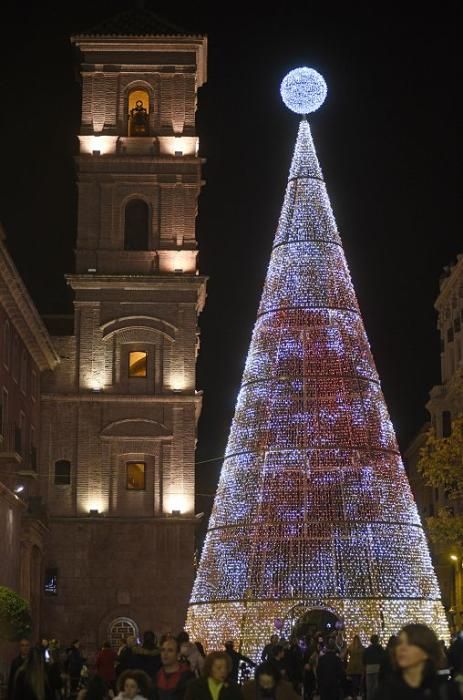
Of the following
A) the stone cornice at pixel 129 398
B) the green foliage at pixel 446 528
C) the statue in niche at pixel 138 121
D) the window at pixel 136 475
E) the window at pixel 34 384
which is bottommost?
the green foliage at pixel 446 528

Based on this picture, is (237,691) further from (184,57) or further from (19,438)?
(184,57)

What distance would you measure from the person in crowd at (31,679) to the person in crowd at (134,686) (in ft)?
7.14

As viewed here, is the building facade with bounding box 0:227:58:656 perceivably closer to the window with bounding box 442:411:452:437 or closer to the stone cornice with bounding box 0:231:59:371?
the stone cornice with bounding box 0:231:59:371

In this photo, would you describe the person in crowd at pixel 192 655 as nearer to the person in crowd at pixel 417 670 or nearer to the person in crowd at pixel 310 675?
the person in crowd at pixel 310 675

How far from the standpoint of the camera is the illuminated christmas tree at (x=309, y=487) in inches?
1217

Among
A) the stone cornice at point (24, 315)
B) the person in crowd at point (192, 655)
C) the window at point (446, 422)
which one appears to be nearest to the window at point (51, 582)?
the stone cornice at point (24, 315)

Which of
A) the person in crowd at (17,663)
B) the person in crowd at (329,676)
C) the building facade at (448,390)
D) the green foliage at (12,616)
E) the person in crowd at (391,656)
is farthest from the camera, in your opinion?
the building facade at (448,390)

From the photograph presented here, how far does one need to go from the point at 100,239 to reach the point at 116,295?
2327 millimetres

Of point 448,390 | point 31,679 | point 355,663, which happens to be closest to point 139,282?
point 448,390

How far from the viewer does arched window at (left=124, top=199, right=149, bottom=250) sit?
53.1 m

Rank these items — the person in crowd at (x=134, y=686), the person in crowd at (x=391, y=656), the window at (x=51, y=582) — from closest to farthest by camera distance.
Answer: the person in crowd at (x=391, y=656) → the person in crowd at (x=134, y=686) → the window at (x=51, y=582)

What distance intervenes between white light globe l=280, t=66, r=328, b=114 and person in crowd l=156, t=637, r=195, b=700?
1030 inches

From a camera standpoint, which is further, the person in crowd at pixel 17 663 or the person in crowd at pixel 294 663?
the person in crowd at pixel 294 663

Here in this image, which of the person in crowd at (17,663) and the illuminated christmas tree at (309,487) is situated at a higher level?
the illuminated christmas tree at (309,487)
